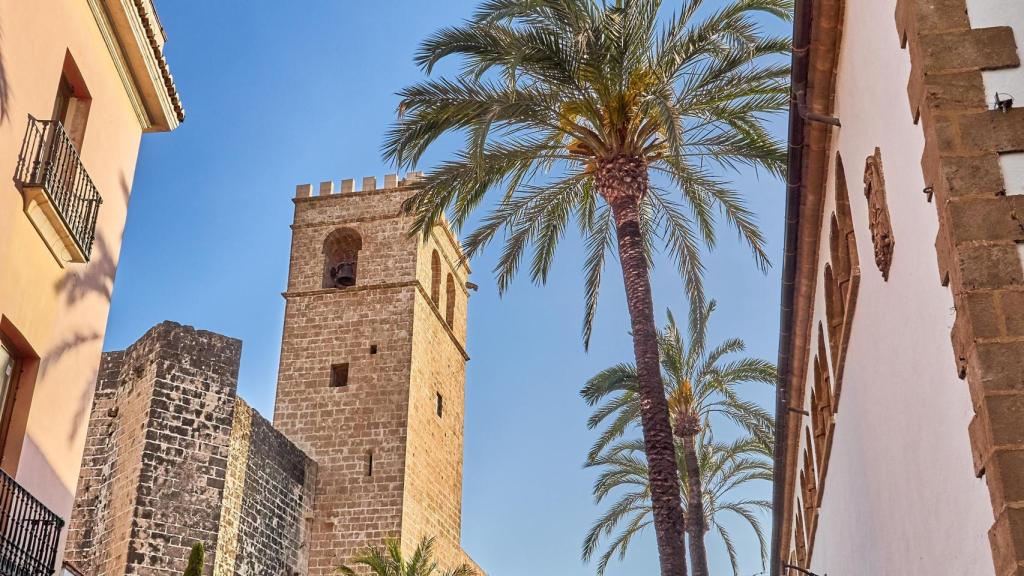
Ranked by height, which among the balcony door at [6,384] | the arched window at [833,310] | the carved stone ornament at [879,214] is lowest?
the balcony door at [6,384]

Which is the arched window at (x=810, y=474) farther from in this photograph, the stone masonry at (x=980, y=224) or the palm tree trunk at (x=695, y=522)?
the stone masonry at (x=980, y=224)

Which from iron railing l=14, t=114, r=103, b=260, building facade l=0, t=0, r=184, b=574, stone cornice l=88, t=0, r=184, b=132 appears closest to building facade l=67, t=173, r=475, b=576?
stone cornice l=88, t=0, r=184, b=132

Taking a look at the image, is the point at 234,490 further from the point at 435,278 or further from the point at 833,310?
the point at 833,310

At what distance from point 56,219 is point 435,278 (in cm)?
2065

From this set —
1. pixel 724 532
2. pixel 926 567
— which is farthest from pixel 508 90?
pixel 724 532

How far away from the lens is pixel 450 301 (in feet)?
103

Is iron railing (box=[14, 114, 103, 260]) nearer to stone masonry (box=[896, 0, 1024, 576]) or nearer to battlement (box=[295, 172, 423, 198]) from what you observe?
stone masonry (box=[896, 0, 1024, 576])

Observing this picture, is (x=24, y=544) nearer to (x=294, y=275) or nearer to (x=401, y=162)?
(x=401, y=162)

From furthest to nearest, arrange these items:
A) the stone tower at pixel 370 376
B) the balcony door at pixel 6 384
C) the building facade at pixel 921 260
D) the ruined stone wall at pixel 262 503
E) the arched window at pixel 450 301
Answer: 1. the arched window at pixel 450 301
2. the stone tower at pixel 370 376
3. the ruined stone wall at pixel 262 503
4. the balcony door at pixel 6 384
5. the building facade at pixel 921 260

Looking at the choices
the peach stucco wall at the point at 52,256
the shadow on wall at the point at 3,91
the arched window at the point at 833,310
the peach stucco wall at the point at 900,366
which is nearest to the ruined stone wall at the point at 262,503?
the peach stucco wall at the point at 52,256

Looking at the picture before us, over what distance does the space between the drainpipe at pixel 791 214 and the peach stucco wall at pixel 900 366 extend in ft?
1.12

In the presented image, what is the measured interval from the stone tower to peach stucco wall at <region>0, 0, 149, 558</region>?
13.3 meters

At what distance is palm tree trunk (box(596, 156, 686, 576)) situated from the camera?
11.2 m

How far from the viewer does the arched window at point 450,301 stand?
31.1 meters
